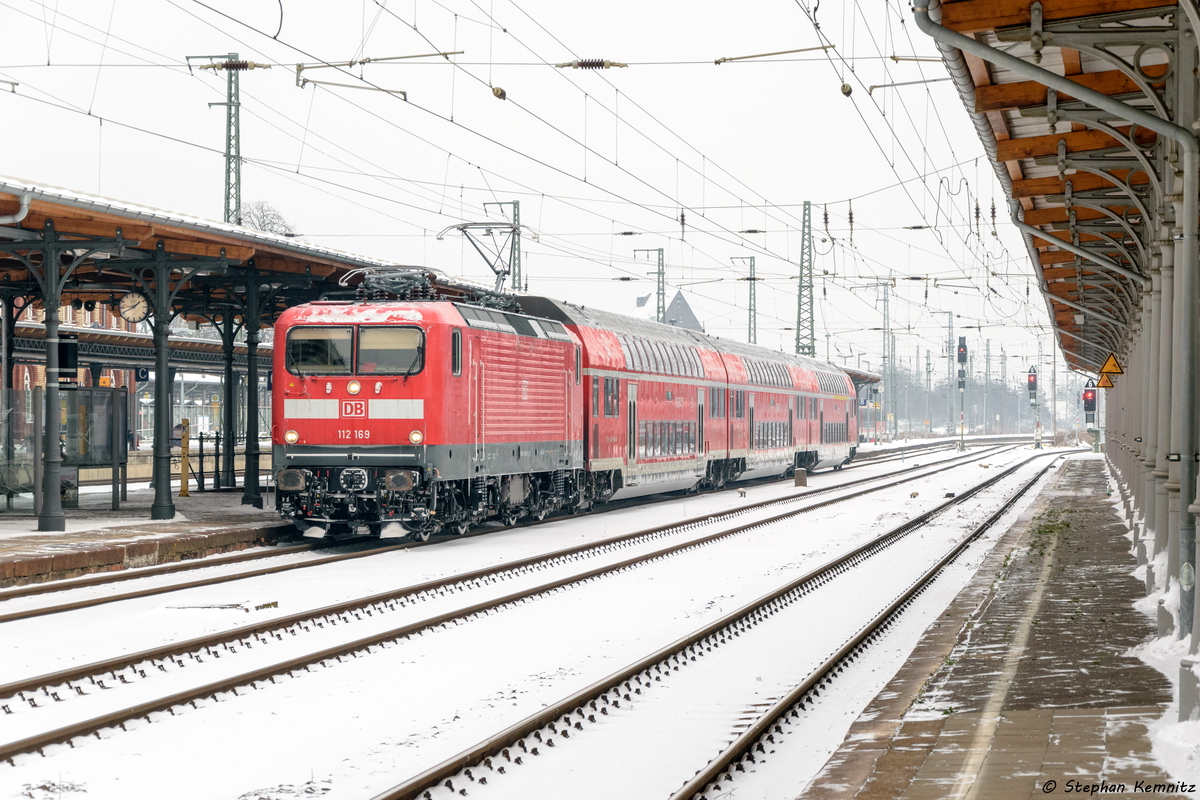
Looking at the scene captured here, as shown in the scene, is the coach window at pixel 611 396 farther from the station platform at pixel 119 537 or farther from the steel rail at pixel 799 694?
the steel rail at pixel 799 694

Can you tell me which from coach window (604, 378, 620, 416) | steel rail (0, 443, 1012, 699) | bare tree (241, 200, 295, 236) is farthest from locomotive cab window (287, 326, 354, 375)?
bare tree (241, 200, 295, 236)

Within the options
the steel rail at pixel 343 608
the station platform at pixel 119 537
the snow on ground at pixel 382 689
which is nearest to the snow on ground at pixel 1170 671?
the snow on ground at pixel 382 689

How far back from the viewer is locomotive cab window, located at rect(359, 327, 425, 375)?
57.9 ft

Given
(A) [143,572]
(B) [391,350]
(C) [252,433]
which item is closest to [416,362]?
(B) [391,350]

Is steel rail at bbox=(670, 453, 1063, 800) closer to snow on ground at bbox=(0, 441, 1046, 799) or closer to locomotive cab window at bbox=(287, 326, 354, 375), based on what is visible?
snow on ground at bbox=(0, 441, 1046, 799)

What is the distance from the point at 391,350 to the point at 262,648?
7.56 metres

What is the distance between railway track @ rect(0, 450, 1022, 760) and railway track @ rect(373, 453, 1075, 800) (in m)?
2.31

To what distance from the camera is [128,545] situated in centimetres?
1588

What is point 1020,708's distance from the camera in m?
7.76

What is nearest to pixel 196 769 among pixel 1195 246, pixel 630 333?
pixel 1195 246

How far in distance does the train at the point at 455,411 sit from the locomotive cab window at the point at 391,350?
19 millimetres

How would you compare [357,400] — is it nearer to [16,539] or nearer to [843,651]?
Answer: [16,539]

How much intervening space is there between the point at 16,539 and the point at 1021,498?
23.6 m

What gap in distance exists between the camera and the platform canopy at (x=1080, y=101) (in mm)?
8586
